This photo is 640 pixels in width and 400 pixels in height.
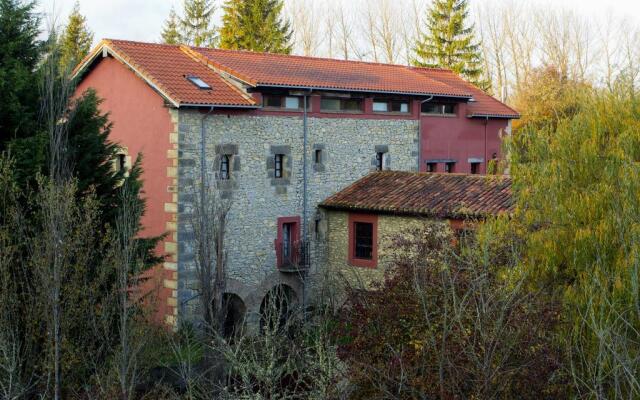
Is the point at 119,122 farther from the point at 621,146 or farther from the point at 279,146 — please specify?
the point at 621,146

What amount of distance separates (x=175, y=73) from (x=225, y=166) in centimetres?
237

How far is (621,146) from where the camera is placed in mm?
12578

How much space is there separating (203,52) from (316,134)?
11.2 feet

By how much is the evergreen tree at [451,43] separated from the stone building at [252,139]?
17906 mm

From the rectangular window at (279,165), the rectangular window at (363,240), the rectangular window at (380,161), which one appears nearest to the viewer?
the rectangular window at (279,165)

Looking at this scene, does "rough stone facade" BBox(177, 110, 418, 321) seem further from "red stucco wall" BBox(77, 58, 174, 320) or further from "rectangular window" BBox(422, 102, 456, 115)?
"rectangular window" BBox(422, 102, 456, 115)

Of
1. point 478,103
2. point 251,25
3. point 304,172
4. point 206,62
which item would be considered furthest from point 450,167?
point 251,25

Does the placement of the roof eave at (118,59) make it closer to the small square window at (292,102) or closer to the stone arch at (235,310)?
the small square window at (292,102)

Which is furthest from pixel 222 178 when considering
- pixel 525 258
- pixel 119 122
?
pixel 525 258

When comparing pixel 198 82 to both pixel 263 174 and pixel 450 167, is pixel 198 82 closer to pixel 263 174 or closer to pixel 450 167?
pixel 263 174

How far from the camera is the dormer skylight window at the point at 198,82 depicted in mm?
19353

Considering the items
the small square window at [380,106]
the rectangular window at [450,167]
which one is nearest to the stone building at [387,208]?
the small square window at [380,106]

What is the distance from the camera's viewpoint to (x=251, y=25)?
40250 millimetres

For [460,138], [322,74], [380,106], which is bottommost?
[460,138]
